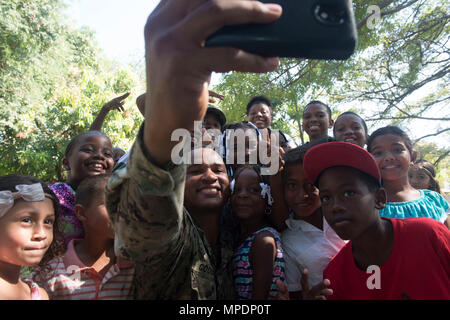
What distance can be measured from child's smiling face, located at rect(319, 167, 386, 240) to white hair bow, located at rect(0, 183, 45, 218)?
1.59 m

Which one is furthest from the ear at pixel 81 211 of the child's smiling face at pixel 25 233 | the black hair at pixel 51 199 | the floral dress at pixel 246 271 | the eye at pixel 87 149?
the floral dress at pixel 246 271

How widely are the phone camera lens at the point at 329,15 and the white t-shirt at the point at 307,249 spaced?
147 centimetres

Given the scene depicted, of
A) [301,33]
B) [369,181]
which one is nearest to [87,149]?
[369,181]

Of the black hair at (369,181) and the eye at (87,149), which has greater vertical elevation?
the eye at (87,149)

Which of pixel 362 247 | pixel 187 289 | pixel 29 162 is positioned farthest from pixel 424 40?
pixel 29 162

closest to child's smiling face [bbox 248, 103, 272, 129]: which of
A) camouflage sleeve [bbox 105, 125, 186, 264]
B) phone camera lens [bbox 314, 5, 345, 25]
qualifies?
camouflage sleeve [bbox 105, 125, 186, 264]

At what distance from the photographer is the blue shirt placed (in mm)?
2280

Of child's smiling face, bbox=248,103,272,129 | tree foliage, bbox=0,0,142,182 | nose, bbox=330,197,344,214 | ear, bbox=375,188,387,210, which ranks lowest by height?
nose, bbox=330,197,344,214

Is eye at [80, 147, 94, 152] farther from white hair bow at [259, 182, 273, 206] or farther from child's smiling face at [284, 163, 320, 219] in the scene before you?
child's smiling face at [284, 163, 320, 219]

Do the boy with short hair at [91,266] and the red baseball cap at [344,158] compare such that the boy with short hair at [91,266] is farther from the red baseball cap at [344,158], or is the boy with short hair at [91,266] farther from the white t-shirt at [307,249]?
the red baseball cap at [344,158]

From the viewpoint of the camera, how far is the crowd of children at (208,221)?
78cm

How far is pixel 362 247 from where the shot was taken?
172 centimetres
